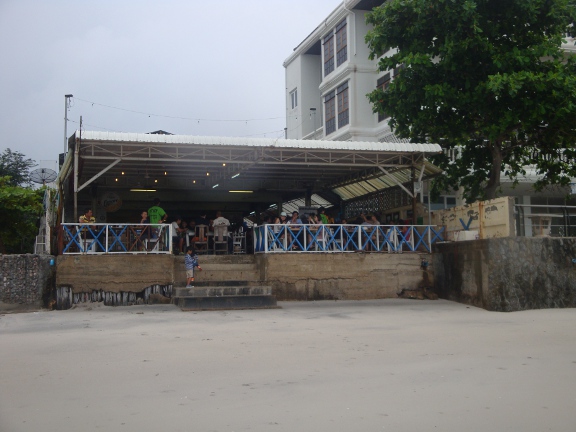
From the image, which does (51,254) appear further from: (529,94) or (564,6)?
(564,6)

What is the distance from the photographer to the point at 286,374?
729cm

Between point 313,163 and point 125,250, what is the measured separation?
17.5ft

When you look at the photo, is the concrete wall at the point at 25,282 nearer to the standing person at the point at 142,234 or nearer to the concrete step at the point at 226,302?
the standing person at the point at 142,234

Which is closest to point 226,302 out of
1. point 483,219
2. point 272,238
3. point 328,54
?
point 272,238

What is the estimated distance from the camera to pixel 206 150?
54.2 ft

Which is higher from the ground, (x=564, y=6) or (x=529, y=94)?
(x=564, y=6)

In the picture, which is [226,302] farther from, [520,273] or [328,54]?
[328,54]

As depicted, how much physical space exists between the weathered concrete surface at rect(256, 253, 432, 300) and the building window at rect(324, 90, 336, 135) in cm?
1447

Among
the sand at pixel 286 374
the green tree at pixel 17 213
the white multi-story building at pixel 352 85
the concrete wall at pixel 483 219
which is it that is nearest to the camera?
the sand at pixel 286 374

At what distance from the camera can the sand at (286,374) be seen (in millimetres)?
5559

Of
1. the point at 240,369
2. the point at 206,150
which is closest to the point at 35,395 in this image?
the point at 240,369

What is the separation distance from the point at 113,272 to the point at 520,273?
8849 millimetres

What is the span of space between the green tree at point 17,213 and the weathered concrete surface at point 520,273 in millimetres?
15302

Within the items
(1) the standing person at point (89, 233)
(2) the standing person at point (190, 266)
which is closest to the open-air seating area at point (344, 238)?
(2) the standing person at point (190, 266)
